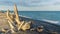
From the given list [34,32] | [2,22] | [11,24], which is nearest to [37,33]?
[34,32]

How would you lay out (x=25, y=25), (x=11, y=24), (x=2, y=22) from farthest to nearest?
1. (x=2, y=22)
2. (x=11, y=24)
3. (x=25, y=25)

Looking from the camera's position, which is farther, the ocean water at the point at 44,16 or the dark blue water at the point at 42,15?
the dark blue water at the point at 42,15

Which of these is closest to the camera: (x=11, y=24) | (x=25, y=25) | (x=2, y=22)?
(x=25, y=25)

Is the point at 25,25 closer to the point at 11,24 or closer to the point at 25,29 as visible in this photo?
the point at 25,29

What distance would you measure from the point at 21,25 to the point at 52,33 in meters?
0.39

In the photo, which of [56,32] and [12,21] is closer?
[56,32]

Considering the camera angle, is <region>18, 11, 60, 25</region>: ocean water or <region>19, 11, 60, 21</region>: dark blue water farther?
<region>19, 11, 60, 21</region>: dark blue water

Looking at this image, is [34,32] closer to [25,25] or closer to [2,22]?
[25,25]

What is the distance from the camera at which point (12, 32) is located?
2.93 meters

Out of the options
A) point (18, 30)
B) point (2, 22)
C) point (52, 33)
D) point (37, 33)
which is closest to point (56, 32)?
point (52, 33)

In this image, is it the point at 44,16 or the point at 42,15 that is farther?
the point at 42,15

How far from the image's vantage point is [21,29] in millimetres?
2902

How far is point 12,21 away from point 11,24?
0.12 m

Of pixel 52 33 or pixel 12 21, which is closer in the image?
pixel 52 33
